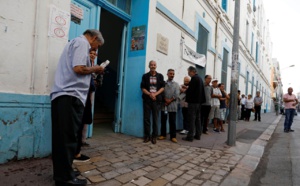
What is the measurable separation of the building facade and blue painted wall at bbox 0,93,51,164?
0.04ft

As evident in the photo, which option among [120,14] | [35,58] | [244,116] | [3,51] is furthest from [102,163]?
[244,116]

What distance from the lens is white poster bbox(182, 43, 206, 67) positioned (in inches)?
288

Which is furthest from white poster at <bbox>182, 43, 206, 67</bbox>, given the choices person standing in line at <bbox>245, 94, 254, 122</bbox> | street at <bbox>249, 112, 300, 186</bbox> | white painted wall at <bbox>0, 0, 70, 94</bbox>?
person standing in line at <bbox>245, 94, 254, 122</bbox>

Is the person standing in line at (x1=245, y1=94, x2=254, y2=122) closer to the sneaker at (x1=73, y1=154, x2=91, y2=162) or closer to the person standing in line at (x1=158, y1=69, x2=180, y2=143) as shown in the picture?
the person standing in line at (x1=158, y1=69, x2=180, y2=143)

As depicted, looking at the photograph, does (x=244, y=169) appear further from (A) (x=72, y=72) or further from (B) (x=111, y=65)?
(B) (x=111, y=65)

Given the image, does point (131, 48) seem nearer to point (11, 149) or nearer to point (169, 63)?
point (169, 63)

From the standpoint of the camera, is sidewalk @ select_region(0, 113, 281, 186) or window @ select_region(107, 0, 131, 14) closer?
sidewalk @ select_region(0, 113, 281, 186)

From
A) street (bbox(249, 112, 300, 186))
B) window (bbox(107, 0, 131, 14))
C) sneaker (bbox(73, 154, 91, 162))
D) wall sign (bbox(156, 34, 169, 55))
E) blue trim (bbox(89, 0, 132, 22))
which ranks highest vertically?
window (bbox(107, 0, 131, 14))

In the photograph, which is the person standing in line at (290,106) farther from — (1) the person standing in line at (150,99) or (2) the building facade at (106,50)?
(1) the person standing in line at (150,99)

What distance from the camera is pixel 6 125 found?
9.53 ft

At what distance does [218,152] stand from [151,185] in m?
2.46

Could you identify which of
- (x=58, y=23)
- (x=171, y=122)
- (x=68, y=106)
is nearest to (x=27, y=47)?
(x=58, y=23)

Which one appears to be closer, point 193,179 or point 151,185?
point 151,185

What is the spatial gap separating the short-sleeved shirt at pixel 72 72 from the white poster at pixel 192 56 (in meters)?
5.16
